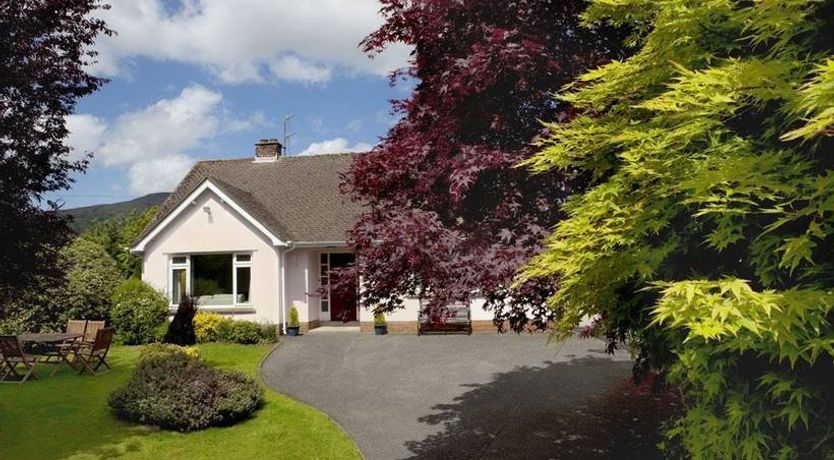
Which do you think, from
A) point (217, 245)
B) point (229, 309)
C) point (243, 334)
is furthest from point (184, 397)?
point (217, 245)

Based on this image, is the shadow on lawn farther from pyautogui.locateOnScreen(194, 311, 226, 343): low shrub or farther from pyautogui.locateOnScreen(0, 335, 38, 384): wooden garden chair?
pyautogui.locateOnScreen(194, 311, 226, 343): low shrub

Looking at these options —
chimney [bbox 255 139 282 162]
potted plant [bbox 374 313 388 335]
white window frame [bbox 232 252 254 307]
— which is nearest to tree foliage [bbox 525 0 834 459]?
potted plant [bbox 374 313 388 335]

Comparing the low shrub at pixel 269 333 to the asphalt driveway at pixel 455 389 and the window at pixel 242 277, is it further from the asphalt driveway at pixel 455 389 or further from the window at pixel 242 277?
the window at pixel 242 277

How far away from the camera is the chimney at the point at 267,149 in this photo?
26.5 meters

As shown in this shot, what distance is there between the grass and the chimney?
1652cm

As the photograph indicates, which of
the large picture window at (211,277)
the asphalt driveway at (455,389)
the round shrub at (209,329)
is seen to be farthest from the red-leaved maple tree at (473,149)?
the large picture window at (211,277)

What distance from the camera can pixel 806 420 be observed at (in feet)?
9.71

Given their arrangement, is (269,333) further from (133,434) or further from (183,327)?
(133,434)

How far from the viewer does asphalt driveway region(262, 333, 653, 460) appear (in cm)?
870

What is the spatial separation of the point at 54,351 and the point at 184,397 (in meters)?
7.30

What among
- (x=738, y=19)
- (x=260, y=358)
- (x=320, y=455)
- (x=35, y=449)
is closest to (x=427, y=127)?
(x=738, y=19)

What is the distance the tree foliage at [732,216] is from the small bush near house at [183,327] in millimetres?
14184

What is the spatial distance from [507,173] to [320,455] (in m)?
5.33

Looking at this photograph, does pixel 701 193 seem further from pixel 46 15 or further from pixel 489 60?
pixel 46 15
